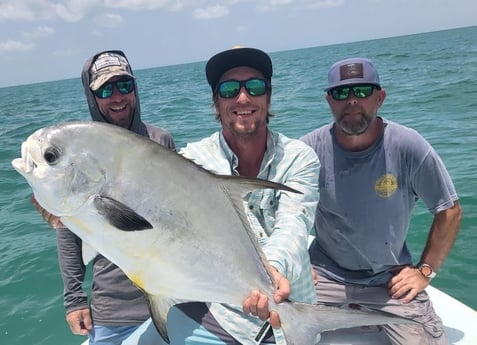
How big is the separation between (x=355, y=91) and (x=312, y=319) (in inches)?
55.9

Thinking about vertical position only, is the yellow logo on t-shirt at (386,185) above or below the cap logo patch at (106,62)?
below

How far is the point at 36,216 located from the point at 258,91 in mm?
6450

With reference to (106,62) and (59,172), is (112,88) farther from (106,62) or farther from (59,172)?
(59,172)

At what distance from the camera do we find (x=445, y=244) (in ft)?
9.23

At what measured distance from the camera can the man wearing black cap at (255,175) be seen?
2102 mm

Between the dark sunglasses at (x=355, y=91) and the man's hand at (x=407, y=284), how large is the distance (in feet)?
3.51

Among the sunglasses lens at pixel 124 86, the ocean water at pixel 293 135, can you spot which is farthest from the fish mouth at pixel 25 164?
the ocean water at pixel 293 135

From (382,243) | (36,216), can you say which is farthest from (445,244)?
(36,216)

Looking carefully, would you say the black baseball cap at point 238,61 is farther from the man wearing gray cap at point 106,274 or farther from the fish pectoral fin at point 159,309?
the fish pectoral fin at point 159,309

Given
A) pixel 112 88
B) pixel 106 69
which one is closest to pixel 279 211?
pixel 112 88

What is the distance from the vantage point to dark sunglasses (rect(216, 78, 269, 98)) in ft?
7.61

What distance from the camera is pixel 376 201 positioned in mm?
2777

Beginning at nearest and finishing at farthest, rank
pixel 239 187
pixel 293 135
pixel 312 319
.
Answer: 1. pixel 239 187
2. pixel 312 319
3. pixel 293 135

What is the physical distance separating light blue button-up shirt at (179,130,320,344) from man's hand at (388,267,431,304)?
0.76 meters
